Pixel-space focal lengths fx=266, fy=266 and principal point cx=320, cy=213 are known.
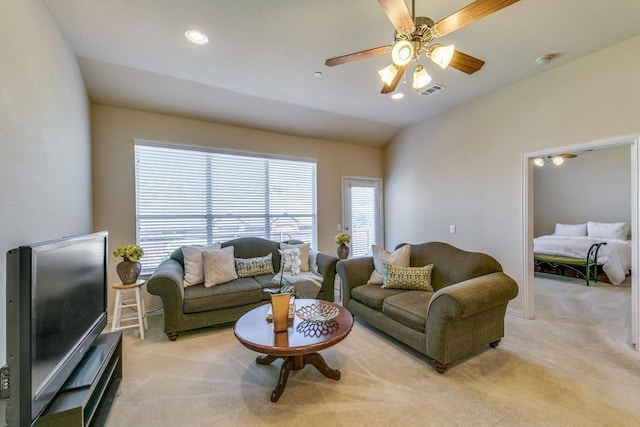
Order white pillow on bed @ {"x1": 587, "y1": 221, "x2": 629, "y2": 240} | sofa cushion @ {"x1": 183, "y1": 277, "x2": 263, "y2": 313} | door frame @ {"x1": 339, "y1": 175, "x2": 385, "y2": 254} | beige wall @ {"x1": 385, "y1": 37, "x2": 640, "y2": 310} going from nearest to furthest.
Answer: beige wall @ {"x1": 385, "y1": 37, "x2": 640, "y2": 310}
sofa cushion @ {"x1": 183, "y1": 277, "x2": 263, "y2": 313}
door frame @ {"x1": 339, "y1": 175, "x2": 385, "y2": 254}
white pillow on bed @ {"x1": 587, "y1": 221, "x2": 629, "y2": 240}

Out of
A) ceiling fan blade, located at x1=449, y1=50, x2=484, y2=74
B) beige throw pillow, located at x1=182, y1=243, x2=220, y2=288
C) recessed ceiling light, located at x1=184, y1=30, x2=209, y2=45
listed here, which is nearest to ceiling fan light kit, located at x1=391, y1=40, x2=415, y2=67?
ceiling fan blade, located at x1=449, y1=50, x2=484, y2=74

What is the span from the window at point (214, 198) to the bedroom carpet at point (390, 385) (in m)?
1.47

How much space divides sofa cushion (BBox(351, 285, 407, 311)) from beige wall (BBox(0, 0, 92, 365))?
269 cm

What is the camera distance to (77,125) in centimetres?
272

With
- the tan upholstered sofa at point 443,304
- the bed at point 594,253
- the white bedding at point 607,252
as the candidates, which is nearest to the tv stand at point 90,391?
the tan upholstered sofa at point 443,304

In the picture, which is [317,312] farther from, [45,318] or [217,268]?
[45,318]

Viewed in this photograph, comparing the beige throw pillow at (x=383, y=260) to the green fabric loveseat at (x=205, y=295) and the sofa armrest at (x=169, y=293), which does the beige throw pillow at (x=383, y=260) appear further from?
the sofa armrest at (x=169, y=293)

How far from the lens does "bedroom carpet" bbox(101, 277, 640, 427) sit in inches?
68.4

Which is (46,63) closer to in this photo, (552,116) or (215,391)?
(215,391)

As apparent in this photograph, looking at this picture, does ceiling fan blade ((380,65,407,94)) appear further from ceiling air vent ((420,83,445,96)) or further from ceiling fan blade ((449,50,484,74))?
ceiling air vent ((420,83,445,96))

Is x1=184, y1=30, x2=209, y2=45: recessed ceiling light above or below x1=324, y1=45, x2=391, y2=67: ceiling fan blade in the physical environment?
above

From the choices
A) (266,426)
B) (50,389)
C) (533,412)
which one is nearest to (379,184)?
(533,412)

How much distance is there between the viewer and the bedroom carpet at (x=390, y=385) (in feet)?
5.70

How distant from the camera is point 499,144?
3572mm
